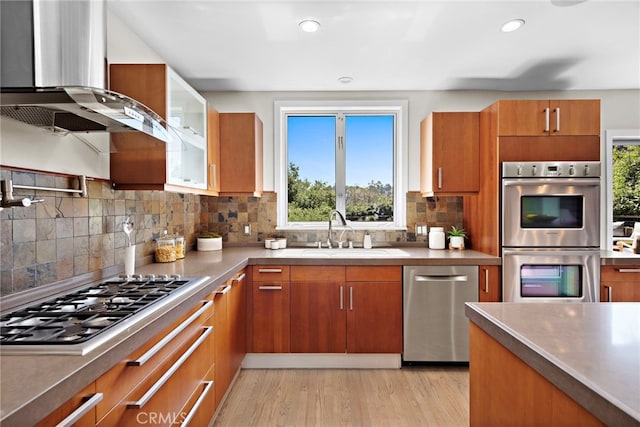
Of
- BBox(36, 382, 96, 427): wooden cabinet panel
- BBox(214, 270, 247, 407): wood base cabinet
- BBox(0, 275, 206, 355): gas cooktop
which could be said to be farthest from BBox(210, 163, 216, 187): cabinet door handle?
Result: BBox(36, 382, 96, 427): wooden cabinet panel

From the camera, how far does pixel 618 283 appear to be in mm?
2814

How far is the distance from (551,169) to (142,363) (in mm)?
2957

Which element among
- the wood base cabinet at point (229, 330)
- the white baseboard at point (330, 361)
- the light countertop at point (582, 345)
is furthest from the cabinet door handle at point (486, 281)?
the wood base cabinet at point (229, 330)

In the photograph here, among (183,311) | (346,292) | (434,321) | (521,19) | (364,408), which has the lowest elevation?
(364,408)

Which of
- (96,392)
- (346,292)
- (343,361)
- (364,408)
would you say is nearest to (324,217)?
(346,292)

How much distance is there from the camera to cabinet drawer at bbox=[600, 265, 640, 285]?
280cm

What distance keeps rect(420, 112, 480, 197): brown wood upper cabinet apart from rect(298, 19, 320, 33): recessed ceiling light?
1.38 m

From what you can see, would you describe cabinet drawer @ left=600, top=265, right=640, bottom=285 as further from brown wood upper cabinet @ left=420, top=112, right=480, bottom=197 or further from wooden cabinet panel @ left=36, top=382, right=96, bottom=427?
wooden cabinet panel @ left=36, top=382, right=96, bottom=427

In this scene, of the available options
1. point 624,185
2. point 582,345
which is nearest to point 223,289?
point 582,345

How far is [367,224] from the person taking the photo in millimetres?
3674

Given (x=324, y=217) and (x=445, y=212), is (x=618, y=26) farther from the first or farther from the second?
(x=324, y=217)

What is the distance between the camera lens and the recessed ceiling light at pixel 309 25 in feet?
7.32

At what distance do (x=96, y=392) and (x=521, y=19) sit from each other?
9.05 ft

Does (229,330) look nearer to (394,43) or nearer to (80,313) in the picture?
(80,313)
